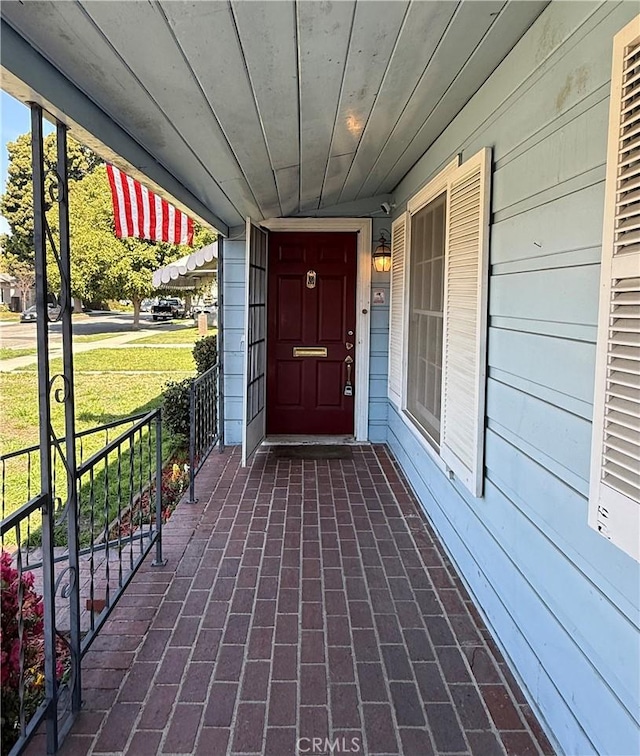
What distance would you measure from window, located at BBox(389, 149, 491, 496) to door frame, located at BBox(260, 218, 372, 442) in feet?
2.09

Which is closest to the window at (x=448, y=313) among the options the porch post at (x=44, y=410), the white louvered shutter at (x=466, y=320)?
the white louvered shutter at (x=466, y=320)

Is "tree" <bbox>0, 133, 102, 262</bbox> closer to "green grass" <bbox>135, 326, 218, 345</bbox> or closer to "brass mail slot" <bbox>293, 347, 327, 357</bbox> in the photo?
"brass mail slot" <bbox>293, 347, 327, 357</bbox>

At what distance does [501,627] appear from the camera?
223 cm

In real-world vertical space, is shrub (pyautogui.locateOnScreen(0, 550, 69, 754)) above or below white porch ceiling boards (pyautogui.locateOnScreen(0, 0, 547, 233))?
below

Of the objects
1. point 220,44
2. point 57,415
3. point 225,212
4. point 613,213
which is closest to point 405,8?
point 220,44

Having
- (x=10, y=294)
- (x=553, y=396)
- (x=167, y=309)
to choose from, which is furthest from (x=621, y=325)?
(x=167, y=309)

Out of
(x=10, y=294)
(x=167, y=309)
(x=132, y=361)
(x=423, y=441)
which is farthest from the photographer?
(x=167, y=309)

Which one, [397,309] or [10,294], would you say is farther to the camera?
[397,309]

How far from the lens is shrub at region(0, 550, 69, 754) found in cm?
167

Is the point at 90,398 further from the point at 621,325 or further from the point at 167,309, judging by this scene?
the point at 167,309

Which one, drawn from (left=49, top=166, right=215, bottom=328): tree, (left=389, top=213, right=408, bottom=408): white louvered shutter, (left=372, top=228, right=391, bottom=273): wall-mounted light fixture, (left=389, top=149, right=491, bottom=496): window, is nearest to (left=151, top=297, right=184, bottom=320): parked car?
(left=49, top=166, right=215, bottom=328): tree

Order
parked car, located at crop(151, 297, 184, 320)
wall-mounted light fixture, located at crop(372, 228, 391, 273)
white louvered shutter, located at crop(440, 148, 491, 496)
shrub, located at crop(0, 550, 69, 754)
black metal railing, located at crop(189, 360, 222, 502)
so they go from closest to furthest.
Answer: shrub, located at crop(0, 550, 69, 754), white louvered shutter, located at crop(440, 148, 491, 496), black metal railing, located at crop(189, 360, 222, 502), wall-mounted light fixture, located at crop(372, 228, 391, 273), parked car, located at crop(151, 297, 184, 320)

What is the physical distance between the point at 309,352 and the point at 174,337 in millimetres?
12067

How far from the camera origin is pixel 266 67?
1828 mm
